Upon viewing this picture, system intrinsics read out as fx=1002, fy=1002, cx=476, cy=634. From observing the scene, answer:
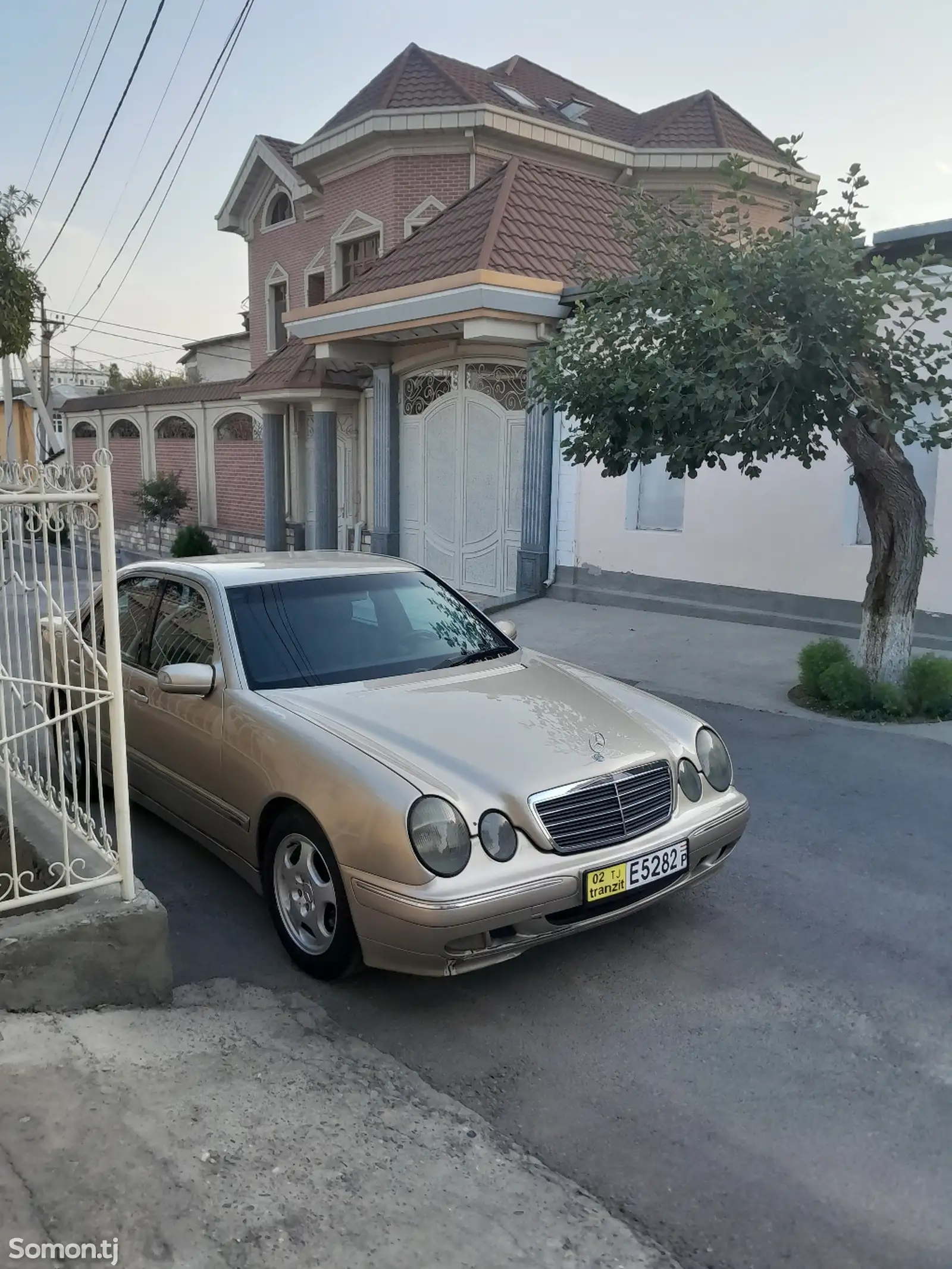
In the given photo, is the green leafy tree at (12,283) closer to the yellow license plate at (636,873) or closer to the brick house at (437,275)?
the brick house at (437,275)

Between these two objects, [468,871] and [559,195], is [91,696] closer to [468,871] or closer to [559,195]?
[468,871]

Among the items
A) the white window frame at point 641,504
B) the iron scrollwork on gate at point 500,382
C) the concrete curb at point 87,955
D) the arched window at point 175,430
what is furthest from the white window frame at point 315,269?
the concrete curb at point 87,955

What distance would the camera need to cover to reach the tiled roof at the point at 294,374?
15.6m

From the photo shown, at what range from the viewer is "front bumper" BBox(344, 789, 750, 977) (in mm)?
3301

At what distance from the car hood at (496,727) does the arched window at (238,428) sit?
16271 mm

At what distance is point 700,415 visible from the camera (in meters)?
6.68

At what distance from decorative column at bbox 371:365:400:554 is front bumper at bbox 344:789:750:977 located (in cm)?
1109

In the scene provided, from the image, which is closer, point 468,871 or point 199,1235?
point 199,1235

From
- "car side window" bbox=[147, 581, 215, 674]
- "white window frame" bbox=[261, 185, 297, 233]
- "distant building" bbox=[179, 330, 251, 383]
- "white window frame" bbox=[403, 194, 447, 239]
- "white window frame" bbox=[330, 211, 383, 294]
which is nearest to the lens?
"car side window" bbox=[147, 581, 215, 674]

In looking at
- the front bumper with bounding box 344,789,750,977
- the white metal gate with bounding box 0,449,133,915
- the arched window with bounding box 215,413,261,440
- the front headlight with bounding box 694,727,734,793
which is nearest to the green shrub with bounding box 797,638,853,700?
the front headlight with bounding box 694,727,734,793

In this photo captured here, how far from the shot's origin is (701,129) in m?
19.2

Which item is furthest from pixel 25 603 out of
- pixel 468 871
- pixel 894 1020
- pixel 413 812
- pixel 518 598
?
pixel 518 598

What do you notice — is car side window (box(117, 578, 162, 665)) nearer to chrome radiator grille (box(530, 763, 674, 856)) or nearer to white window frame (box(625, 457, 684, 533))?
chrome radiator grille (box(530, 763, 674, 856))

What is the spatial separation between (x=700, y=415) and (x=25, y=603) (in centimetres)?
447
